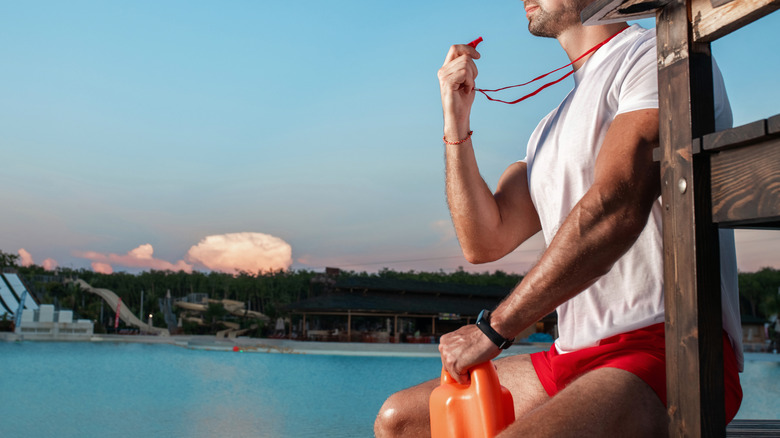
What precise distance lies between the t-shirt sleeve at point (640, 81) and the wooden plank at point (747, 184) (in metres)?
0.19

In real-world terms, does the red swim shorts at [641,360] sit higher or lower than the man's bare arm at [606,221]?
lower

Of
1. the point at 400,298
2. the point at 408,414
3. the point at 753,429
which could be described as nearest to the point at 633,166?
the point at 408,414

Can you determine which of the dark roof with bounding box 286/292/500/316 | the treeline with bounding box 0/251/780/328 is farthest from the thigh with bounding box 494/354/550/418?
the treeline with bounding box 0/251/780/328

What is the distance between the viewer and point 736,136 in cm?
82

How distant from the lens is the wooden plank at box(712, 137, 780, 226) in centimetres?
79

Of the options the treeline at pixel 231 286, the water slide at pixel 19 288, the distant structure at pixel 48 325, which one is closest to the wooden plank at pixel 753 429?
the treeline at pixel 231 286

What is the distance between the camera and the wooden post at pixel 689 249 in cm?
87

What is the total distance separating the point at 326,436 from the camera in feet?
26.9

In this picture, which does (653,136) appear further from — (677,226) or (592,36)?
(592,36)

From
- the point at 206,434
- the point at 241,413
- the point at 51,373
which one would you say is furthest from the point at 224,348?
the point at 206,434

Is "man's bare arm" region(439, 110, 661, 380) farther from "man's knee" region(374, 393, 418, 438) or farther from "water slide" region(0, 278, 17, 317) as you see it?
"water slide" region(0, 278, 17, 317)

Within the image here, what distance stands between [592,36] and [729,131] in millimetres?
580

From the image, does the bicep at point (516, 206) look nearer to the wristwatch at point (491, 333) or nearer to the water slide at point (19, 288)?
the wristwatch at point (491, 333)

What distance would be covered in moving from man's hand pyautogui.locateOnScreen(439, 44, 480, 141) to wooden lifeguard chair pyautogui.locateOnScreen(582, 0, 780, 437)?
1.71 ft
